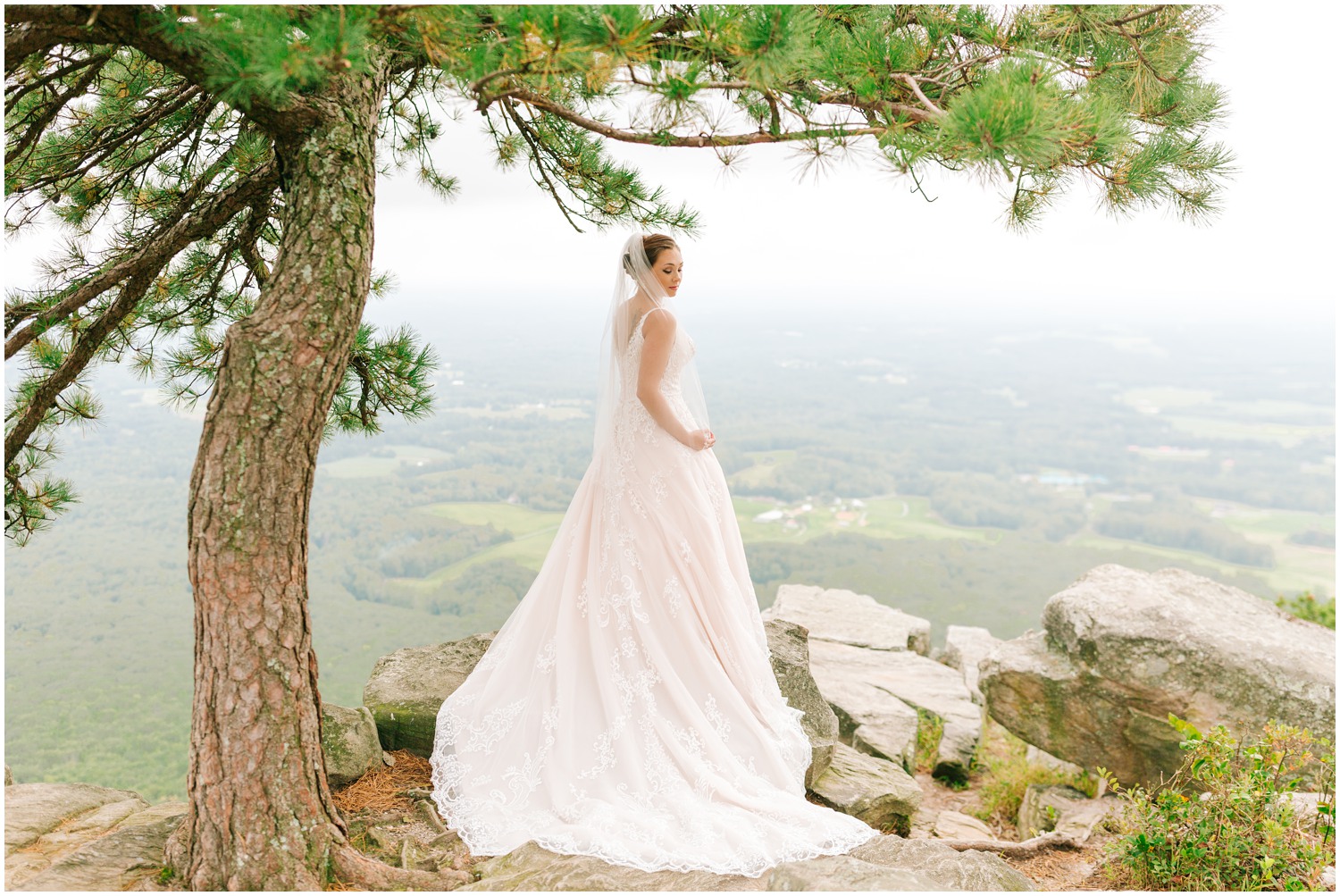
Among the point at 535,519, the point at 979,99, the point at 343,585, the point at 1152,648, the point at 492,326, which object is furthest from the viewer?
the point at 492,326

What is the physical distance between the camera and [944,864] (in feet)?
7.80

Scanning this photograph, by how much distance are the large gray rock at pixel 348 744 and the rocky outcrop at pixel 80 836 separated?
513 millimetres

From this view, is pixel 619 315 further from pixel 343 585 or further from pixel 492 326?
pixel 492 326

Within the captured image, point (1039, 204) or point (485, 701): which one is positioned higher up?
point (1039, 204)

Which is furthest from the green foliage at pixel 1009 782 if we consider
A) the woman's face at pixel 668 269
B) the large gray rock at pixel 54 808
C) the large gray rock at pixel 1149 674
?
the large gray rock at pixel 54 808

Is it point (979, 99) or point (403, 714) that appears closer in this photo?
point (979, 99)

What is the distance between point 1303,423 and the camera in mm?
38031

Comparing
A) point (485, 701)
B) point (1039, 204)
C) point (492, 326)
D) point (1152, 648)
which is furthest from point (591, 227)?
point (492, 326)

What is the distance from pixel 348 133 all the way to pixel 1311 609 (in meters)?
8.28

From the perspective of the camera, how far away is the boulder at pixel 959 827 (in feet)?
14.2

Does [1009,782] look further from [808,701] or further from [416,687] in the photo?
[416,687]

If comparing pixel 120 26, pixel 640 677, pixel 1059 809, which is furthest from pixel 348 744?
pixel 1059 809

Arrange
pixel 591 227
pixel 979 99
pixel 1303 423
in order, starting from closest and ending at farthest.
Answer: pixel 979 99 < pixel 591 227 < pixel 1303 423

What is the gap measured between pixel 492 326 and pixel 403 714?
23541 mm
